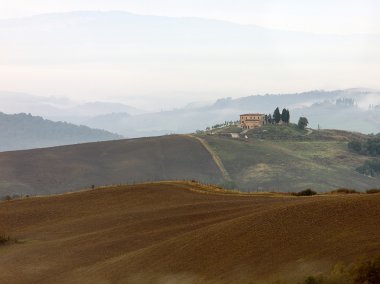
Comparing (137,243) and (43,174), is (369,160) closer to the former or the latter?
(43,174)

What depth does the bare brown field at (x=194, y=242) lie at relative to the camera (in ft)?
113

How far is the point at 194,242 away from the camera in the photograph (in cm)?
4141

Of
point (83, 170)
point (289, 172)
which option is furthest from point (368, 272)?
point (83, 170)

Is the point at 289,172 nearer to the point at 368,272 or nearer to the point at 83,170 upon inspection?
the point at 83,170

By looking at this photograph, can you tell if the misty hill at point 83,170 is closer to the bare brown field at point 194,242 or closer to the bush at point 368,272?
the bare brown field at point 194,242

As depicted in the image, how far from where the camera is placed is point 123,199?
223 feet

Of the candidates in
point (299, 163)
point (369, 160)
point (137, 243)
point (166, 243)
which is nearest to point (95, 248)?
point (137, 243)

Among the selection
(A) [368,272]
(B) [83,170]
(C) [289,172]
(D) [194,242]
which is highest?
(B) [83,170]

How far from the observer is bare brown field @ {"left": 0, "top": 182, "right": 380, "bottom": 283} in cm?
3456

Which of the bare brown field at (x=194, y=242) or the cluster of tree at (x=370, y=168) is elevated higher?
the cluster of tree at (x=370, y=168)

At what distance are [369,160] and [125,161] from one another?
74548mm

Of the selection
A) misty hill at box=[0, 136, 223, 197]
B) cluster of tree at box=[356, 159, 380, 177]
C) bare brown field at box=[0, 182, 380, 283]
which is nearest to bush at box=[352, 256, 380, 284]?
bare brown field at box=[0, 182, 380, 283]

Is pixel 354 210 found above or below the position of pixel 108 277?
above

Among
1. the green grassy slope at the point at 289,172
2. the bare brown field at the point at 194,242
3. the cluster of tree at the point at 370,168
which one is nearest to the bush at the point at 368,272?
the bare brown field at the point at 194,242
